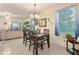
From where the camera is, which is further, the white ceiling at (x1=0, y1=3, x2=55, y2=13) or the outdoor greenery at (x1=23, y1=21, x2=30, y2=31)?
the outdoor greenery at (x1=23, y1=21, x2=30, y2=31)

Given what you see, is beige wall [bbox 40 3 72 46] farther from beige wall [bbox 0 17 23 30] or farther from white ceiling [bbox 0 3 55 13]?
beige wall [bbox 0 17 23 30]

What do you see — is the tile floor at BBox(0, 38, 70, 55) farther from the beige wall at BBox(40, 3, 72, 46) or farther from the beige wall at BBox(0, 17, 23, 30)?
the beige wall at BBox(0, 17, 23, 30)

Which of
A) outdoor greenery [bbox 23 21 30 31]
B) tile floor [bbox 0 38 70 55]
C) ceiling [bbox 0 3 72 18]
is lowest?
tile floor [bbox 0 38 70 55]

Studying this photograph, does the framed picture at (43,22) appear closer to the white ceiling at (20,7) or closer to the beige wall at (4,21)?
the white ceiling at (20,7)

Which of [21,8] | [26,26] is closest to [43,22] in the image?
[26,26]

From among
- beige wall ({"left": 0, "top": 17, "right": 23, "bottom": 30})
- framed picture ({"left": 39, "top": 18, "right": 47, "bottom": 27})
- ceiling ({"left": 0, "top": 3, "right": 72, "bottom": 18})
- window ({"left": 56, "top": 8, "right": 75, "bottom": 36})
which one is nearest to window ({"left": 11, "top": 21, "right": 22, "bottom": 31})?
beige wall ({"left": 0, "top": 17, "right": 23, "bottom": 30})

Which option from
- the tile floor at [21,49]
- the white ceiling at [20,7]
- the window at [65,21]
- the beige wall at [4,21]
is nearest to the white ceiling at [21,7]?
the white ceiling at [20,7]

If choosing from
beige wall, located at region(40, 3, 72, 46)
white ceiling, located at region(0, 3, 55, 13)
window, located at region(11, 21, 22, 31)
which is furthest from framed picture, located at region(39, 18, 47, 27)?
window, located at region(11, 21, 22, 31)

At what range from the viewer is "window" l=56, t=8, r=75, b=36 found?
1.79m

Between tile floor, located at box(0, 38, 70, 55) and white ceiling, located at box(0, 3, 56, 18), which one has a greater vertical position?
white ceiling, located at box(0, 3, 56, 18)

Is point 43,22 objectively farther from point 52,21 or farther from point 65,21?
point 65,21

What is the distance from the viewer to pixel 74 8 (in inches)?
69.5
